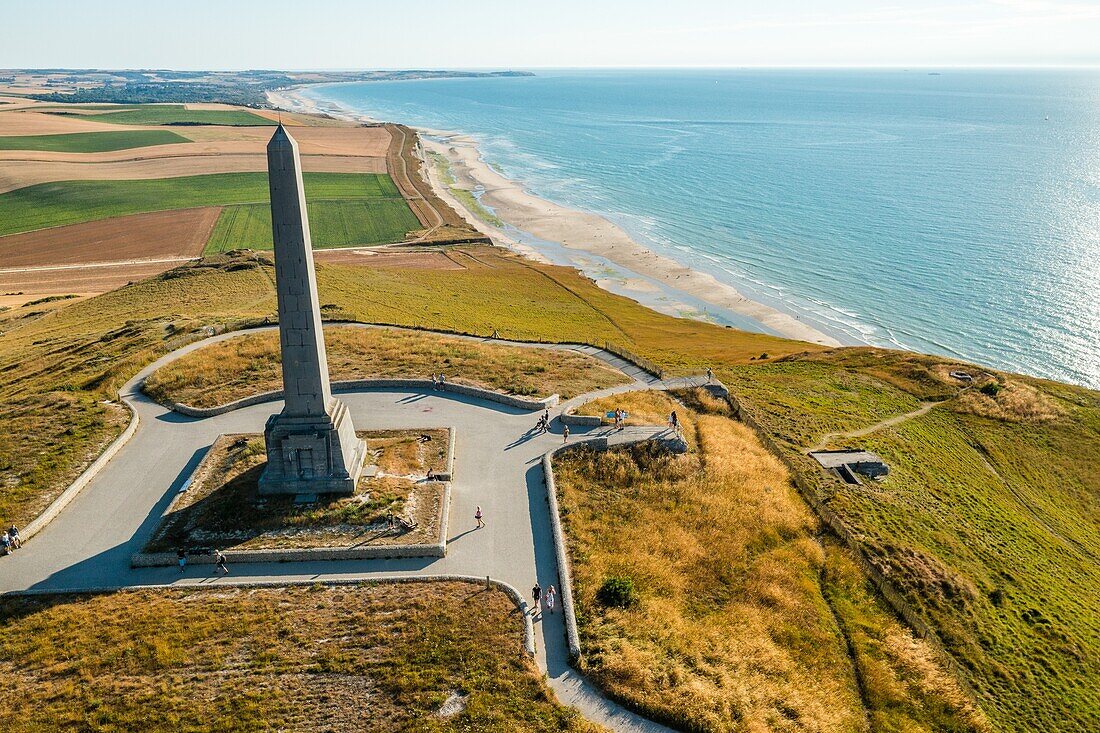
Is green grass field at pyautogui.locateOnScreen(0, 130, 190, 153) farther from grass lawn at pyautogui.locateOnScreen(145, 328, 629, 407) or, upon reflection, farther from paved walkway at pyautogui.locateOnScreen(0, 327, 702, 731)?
paved walkway at pyautogui.locateOnScreen(0, 327, 702, 731)

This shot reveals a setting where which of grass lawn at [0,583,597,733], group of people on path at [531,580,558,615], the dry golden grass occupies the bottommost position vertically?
the dry golden grass

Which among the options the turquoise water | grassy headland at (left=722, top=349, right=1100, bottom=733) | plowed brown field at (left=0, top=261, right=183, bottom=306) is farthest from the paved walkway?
the turquoise water

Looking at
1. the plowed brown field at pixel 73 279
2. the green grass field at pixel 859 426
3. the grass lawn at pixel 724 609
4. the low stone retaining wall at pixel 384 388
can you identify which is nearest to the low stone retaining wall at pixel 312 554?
the grass lawn at pixel 724 609

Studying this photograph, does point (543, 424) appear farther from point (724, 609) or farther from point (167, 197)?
point (167, 197)

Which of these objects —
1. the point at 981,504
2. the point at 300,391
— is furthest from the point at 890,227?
the point at 300,391

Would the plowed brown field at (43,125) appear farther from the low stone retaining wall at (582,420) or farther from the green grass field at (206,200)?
the low stone retaining wall at (582,420)

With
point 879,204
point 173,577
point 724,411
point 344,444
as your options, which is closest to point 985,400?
point 724,411

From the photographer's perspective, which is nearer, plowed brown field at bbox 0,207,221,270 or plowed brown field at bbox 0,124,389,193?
plowed brown field at bbox 0,207,221,270
